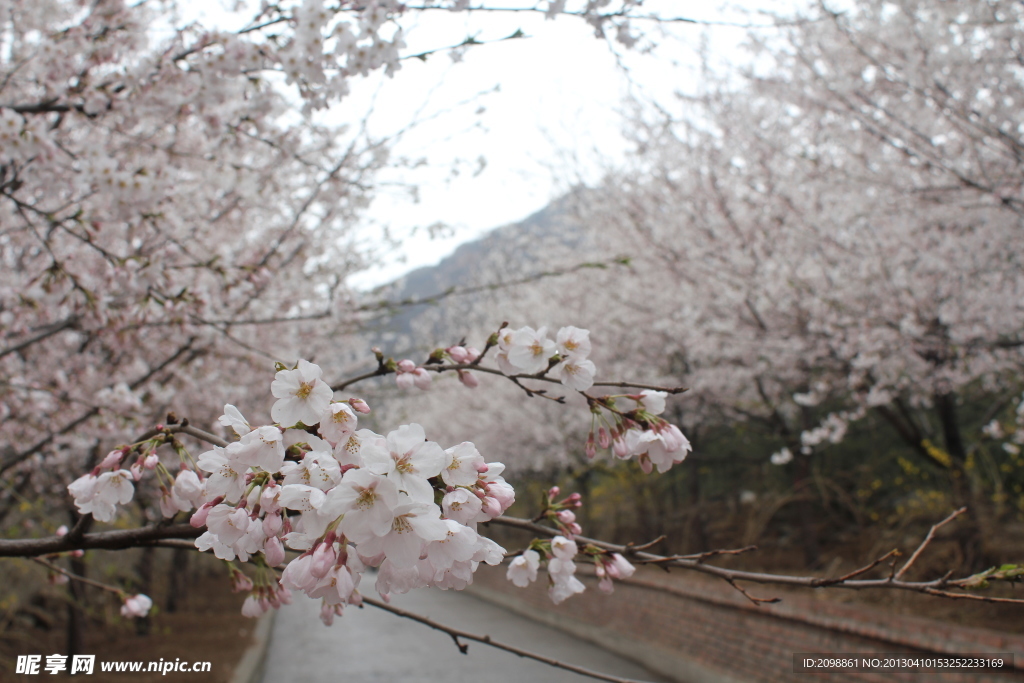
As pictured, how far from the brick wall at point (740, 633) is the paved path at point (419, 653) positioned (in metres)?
0.46

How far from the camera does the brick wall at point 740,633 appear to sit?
5.01 metres

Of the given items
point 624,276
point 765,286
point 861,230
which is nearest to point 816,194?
point 861,230

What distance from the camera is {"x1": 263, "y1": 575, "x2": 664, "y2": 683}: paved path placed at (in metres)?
8.34

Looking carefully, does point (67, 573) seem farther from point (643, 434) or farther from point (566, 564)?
point (643, 434)

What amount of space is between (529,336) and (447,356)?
0.98 ft

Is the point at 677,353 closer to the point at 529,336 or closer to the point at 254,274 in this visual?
the point at 254,274

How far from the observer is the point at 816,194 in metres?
8.34

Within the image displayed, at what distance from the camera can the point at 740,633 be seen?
7.33 metres

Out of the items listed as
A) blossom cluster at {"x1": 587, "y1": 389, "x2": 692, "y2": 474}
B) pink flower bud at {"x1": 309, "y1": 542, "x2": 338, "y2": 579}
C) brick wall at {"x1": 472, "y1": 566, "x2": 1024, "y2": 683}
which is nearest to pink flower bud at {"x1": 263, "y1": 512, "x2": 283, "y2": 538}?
pink flower bud at {"x1": 309, "y1": 542, "x2": 338, "y2": 579}

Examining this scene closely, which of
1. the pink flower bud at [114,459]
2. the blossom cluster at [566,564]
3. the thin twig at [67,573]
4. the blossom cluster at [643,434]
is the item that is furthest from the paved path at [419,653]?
the blossom cluster at [643,434]

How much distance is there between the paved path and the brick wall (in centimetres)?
46

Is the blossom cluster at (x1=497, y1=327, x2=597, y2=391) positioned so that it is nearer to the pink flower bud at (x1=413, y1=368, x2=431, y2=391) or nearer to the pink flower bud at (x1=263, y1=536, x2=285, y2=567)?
the pink flower bud at (x1=413, y1=368, x2=431, y2=391)

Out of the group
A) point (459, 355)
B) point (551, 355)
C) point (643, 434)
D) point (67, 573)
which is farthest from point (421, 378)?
point (67, 573)

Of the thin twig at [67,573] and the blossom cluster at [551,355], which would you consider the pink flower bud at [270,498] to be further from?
the thin twig at [67,573]
